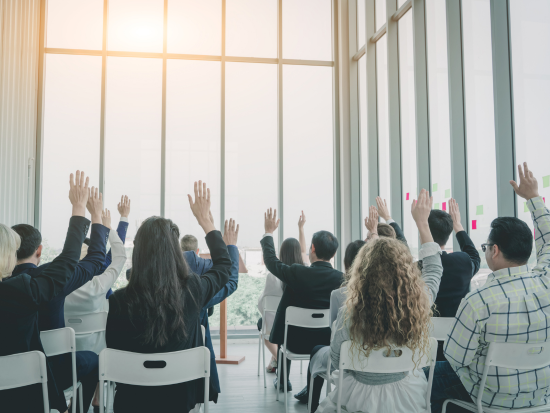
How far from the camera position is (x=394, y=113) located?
220 inches

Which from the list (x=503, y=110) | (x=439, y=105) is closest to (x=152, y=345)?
(x=503, y=110)

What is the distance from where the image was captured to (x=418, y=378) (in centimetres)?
212

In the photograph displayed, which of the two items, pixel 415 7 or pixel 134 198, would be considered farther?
pixel 134 198

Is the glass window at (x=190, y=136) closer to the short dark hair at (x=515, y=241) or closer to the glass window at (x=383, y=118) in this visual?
the glass window at (x=383, y=118)

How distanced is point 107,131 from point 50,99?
909 mm

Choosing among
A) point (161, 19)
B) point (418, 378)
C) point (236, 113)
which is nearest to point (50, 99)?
point (161, 19)

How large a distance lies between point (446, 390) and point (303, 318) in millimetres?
1157

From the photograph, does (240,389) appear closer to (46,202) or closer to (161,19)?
(46,202)

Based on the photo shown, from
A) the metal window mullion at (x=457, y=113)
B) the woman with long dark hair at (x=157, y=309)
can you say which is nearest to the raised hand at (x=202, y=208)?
the woman with long dark hair at (x=157, y=309)

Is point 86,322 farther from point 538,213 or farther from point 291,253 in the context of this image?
point 538,213

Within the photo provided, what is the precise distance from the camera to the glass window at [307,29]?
22.6 ft

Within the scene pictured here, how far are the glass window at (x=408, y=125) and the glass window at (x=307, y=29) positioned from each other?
1694mm

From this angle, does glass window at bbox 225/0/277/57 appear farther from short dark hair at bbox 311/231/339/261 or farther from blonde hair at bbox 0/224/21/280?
blonde hair at bbox 0/224/21/280

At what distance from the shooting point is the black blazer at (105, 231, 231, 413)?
6.29 feet
